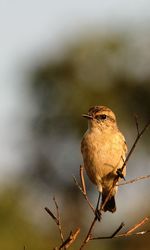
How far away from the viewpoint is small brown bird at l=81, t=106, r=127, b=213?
30.0 feet

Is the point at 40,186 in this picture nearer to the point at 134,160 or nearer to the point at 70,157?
the point at 70,157

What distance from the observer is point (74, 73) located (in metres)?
41.4

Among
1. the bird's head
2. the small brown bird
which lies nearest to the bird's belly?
the small brown bird

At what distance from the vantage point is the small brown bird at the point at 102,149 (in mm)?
9148

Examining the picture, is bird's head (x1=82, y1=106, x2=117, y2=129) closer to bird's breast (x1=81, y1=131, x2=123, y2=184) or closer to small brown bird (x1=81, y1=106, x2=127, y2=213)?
small brown bird (x1=81, y1=106, x2=127, y2=213)

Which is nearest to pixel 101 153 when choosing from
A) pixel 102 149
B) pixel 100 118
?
pixel 102 149

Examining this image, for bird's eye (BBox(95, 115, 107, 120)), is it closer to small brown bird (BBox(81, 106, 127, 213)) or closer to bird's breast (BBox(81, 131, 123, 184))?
small brown bird (BBox(81, 106, 127, 213))

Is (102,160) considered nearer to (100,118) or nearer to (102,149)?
(102,149)

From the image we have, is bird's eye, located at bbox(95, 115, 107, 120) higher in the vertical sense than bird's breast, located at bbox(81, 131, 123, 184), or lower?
higher

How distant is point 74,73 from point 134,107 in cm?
343

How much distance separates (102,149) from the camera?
916cm

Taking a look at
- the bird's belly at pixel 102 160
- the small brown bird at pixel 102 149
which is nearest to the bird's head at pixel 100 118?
the small brown bird at pixel 102 149

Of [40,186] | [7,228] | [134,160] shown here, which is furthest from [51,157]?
[7,228]

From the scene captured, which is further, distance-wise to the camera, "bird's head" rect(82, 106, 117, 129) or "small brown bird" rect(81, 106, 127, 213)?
"bird's head" rect(82, 106, 117, 129)
